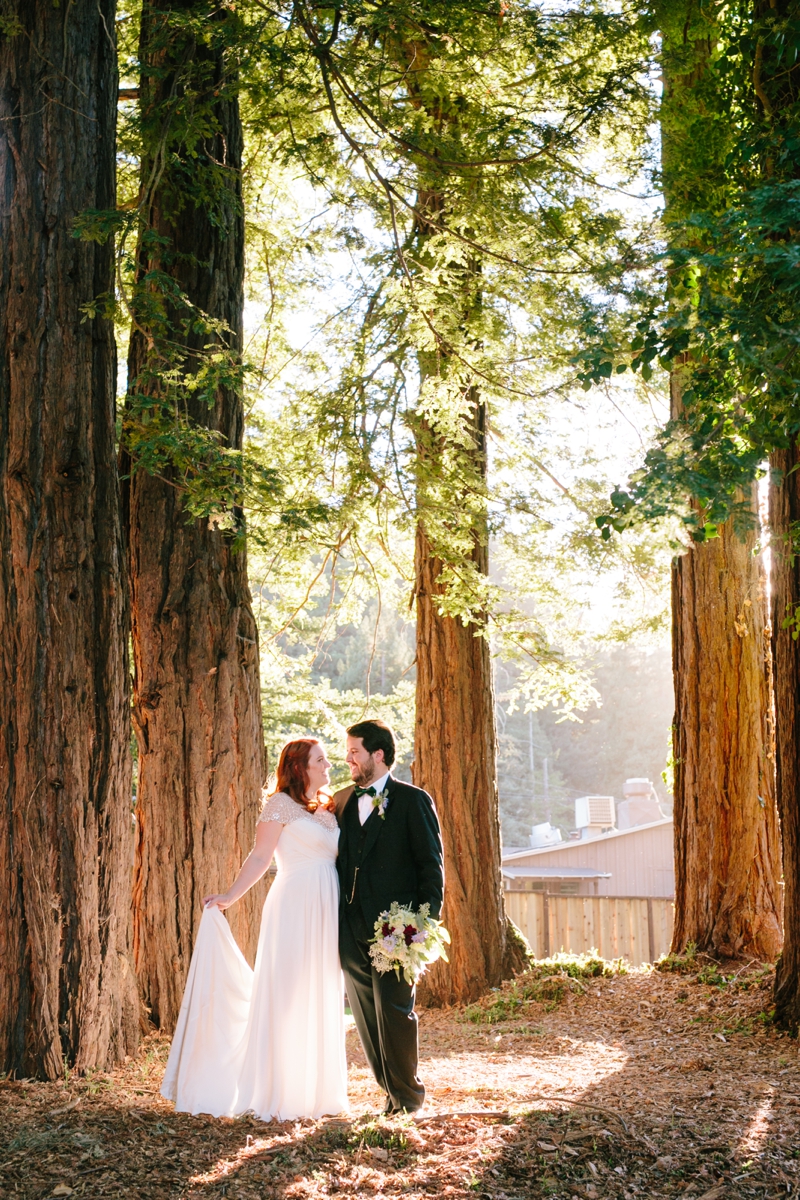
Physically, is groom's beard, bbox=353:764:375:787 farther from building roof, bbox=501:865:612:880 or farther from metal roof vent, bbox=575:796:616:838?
metal roof vent, bbox=575:796:616:838

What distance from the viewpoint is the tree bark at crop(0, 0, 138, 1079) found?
5.22m

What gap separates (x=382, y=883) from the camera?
5.06 m

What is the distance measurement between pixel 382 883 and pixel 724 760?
483cm

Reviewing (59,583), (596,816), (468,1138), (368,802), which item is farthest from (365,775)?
(596,816)

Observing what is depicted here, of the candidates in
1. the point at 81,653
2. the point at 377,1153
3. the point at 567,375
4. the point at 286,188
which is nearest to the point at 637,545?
the point at 567,375

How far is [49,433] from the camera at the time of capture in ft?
18.3

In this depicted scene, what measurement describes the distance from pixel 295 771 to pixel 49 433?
2.27 metres

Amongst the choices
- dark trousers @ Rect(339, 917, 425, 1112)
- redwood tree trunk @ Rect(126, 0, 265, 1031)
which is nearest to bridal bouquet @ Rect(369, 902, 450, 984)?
dark trousers @ Rect(339, 917, 425, 1112)

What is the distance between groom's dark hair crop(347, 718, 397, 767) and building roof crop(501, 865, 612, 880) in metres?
21.5

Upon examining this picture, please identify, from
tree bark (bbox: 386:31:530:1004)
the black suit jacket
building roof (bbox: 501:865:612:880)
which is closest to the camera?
the black suit jacket

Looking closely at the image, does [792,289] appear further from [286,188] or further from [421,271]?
[286,188]

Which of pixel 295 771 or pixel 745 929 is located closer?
pixel 295 771

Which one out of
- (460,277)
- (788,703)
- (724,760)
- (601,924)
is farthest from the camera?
(601,924)

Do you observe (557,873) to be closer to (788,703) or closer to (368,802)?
(788,703)
